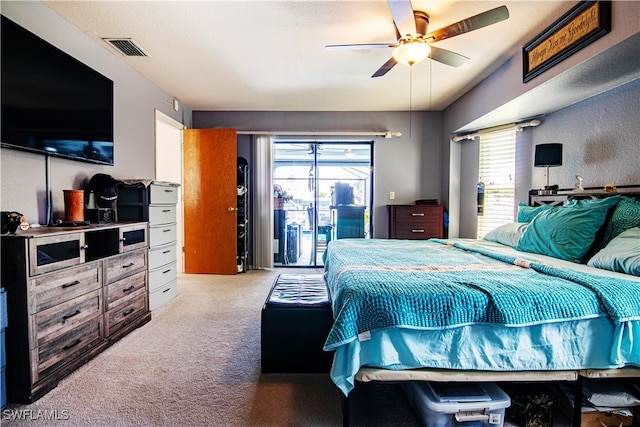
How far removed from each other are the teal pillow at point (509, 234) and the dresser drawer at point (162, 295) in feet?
10.8

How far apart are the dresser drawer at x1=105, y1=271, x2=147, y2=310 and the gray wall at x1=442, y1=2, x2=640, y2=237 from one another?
3632mm

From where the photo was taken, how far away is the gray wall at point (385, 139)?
4949mm

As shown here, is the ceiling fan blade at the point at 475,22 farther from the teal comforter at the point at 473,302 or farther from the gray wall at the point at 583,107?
the teal comforter at the point at 473,302

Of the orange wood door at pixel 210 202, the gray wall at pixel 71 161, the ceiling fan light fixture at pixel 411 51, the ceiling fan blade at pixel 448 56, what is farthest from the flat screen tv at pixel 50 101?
the ceiling fan blade at pixel 448 56

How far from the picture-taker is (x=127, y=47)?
284 centimetres

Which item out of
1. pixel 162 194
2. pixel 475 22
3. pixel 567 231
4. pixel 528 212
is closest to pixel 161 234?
pixel 162 194

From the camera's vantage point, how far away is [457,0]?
85.5 inches

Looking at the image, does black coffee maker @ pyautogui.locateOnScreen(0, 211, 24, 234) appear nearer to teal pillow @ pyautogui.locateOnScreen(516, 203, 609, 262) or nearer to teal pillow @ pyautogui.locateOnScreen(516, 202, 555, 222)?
teal pillow @ pyautogui.locateOnScreen(516, 203, 609, 262)

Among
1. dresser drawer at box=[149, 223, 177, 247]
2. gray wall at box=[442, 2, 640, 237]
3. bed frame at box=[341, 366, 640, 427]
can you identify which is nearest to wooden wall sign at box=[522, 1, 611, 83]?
gray wall at box=[442, 2, 640, 237]

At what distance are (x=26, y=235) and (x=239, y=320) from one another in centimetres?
170

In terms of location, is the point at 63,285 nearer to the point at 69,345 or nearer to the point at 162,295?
the point at 69,345

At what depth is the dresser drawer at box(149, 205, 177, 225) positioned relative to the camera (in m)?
3.02

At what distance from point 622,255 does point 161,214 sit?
358 cm

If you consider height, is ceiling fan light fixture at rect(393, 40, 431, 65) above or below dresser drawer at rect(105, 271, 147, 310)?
above
